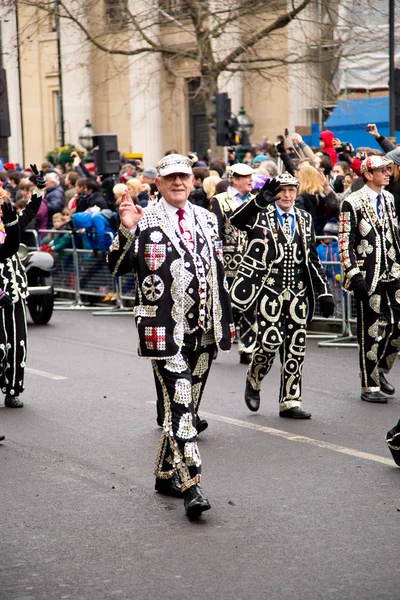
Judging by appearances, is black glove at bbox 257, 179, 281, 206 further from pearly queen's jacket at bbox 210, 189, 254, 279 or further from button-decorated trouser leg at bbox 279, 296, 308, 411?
pearly queen's jacket at bbox 210, 189, 254, 279

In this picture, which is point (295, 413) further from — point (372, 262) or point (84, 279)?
point (84, 279)

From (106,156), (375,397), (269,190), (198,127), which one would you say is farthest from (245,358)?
(198,127)

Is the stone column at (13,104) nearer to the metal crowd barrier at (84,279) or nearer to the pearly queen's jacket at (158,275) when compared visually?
the metal crowd barrier at (84,279)

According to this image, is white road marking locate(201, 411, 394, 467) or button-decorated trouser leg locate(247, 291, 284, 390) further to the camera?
button-decorated trouser leg locate(247, 291, 284, 390)

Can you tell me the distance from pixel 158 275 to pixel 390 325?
12.2ft

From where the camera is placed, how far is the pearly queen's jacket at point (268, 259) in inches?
349

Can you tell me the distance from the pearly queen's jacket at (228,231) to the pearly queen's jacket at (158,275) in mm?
4813

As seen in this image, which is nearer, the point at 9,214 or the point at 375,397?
the point at 9,214

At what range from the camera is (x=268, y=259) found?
886 cm

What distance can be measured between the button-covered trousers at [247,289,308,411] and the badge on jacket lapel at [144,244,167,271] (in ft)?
8.35

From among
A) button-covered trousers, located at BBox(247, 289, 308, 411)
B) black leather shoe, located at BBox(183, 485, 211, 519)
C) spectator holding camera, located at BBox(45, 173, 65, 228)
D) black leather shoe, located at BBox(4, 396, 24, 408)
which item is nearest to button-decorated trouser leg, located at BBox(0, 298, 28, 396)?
black leather shoe, located at BBox(4, 396, 24, 408)

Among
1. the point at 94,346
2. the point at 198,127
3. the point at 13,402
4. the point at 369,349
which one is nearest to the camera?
the point at 369,349

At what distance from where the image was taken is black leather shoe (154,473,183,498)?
6727mm

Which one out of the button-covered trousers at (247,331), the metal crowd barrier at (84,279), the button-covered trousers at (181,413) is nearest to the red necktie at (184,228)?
the button-covered trousers at (181,413)
